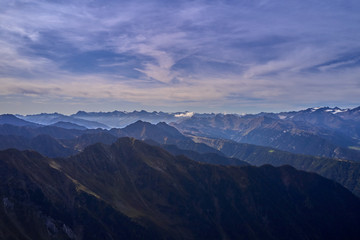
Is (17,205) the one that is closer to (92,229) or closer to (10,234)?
(10,234)

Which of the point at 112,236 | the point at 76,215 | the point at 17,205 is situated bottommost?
the point at 112,236

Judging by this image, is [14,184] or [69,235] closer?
[69,235]

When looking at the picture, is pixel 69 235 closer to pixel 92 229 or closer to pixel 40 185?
pixel 92 229

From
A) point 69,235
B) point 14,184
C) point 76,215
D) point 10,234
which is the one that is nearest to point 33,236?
point 10,234

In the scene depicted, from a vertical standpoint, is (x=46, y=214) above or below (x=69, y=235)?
above

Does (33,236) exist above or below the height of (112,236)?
above

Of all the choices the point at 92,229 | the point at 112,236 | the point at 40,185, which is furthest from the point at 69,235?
the point at 40,185

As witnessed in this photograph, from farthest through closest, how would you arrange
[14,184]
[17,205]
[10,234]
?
[14,184] < [17,205] < [10,234]

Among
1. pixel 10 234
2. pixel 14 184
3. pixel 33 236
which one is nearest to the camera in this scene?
pixel 10 234

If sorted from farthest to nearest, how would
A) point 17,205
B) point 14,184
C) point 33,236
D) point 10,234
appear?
1. point 14,184
2. point 17,205
3. point 33,236
4. point 10,234
